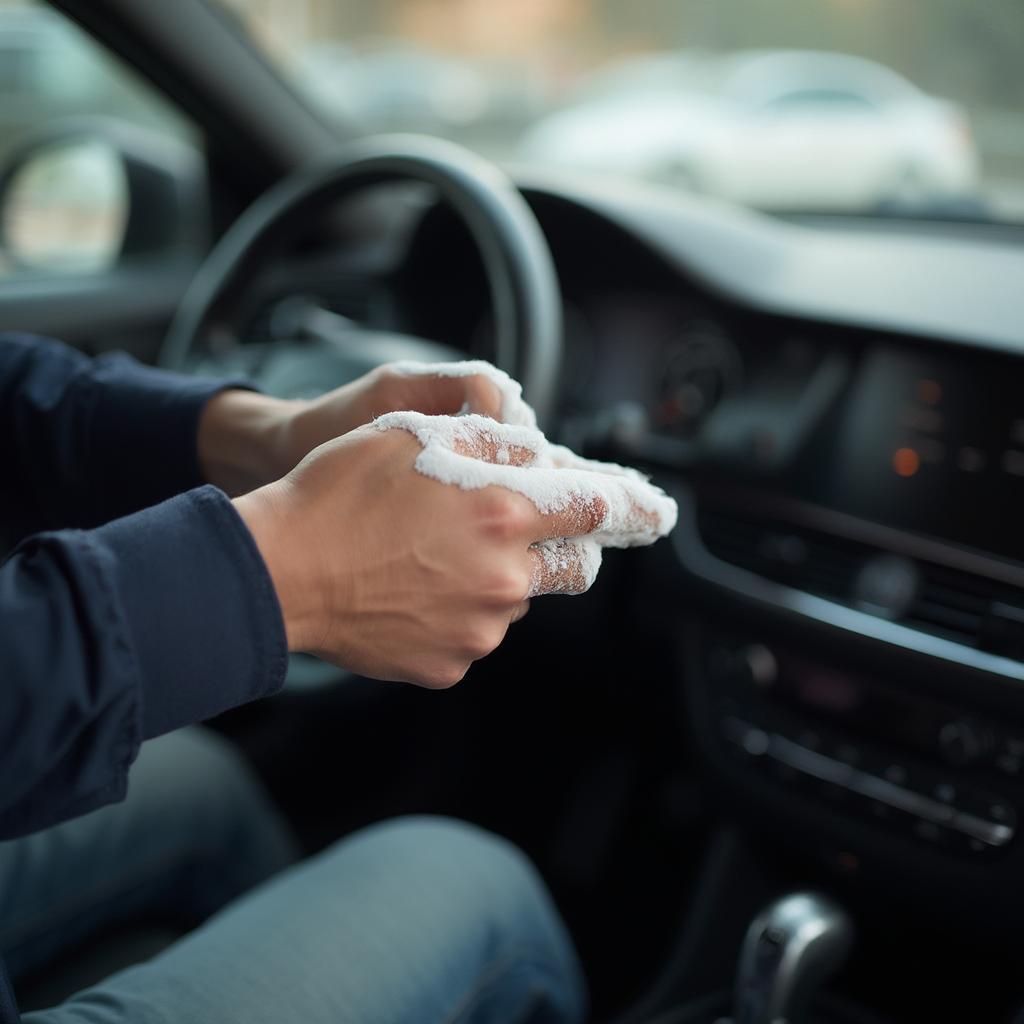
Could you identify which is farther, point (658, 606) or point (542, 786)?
point (542, 786)

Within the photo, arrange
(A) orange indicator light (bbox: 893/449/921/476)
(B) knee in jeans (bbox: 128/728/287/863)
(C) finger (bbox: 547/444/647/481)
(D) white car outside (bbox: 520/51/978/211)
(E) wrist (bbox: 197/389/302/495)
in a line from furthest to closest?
(D) white car outside (bbox: 520/51/978/211), (A) orange indicator light (bbox: 893/449/921/476), (B) knee in jeans (bbox: 128/728/287/863), (E) wrist (bbox: 197/389/302/495), (C) finger (bbox: 547/444/647/481)

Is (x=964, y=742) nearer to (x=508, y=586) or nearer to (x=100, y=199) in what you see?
(x=508, y=586)

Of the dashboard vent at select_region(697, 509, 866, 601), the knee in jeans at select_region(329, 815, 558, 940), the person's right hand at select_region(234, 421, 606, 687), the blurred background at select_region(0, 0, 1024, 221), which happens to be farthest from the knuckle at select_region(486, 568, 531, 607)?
the blurred background at select_region(0, 0, 1024, 221)

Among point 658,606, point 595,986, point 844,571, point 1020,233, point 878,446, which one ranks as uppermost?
point 1020,233

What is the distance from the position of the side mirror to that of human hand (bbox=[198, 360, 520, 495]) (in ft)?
3.53

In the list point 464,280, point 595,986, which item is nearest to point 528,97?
point 464,280

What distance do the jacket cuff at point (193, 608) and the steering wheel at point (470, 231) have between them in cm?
54

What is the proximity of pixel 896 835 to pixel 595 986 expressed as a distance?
1.70 feet

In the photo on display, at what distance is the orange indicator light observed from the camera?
1192 millimetres

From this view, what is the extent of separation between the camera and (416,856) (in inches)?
37.3

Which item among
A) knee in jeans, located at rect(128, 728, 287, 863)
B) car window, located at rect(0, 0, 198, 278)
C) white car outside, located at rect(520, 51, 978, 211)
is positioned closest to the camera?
knee in jeans, located at rect(128, 728, 287, 863)

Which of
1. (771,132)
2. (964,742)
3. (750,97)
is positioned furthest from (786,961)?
(750,97)

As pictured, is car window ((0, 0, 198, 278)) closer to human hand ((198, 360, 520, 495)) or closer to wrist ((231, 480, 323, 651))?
human hand ((198, 360, 520, 495))

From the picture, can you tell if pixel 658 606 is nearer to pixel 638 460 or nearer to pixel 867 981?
pixel 638 460
